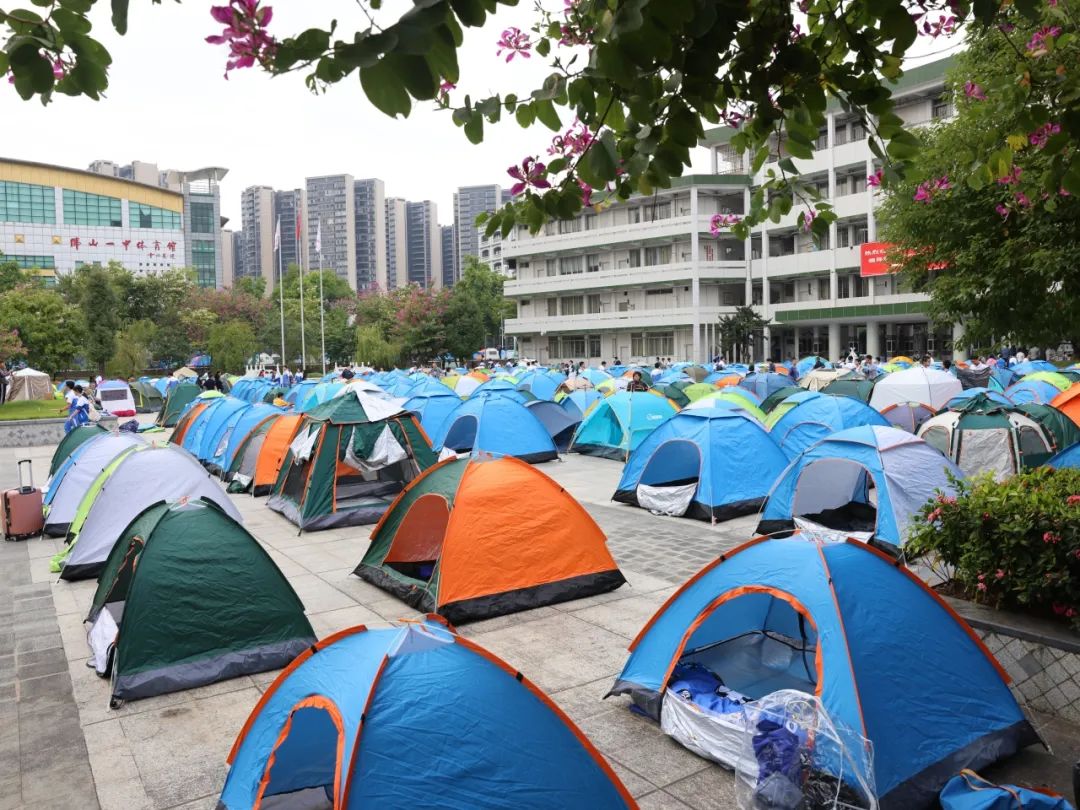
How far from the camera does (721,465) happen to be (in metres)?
11.4

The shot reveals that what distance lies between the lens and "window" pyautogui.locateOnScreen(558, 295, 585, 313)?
179 feet

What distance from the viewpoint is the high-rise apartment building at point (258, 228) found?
14138 centimetres

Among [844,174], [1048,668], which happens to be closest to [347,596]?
[1048,668]

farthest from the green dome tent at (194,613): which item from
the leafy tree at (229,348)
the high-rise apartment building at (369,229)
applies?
the high-rise apartment building at (369,229)

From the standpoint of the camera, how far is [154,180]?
372 feet

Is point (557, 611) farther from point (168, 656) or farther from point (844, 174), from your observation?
point (844, 174)

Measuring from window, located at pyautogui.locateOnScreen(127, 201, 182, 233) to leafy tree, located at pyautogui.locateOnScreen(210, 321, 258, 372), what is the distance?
3302cm

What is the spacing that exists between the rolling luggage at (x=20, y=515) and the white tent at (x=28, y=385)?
2417cm

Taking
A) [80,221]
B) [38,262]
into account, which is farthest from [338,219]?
[38,262]

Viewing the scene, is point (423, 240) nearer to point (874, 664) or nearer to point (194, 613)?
point (194, 613)

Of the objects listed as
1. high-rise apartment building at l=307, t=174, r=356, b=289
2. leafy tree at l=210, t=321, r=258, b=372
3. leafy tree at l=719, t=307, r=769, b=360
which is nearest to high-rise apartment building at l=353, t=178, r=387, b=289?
high-rise apartment building at l=307, t=174, r=356, b=289

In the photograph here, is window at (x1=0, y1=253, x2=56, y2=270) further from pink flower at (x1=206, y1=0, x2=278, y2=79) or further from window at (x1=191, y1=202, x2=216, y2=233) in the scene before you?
pink flower at (x1=206, y1=0, x2=278, y2=79)

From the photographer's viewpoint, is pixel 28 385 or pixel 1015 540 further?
pixel 28 385

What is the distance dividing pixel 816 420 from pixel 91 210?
72609mm
